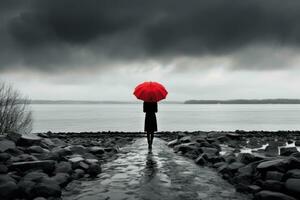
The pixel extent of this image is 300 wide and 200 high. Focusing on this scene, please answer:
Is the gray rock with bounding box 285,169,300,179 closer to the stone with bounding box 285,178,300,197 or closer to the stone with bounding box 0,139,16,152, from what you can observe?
the stone with bounding box 285,178,300,197

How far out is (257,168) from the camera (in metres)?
9.02

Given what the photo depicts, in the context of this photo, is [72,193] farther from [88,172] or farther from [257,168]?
[257,168]

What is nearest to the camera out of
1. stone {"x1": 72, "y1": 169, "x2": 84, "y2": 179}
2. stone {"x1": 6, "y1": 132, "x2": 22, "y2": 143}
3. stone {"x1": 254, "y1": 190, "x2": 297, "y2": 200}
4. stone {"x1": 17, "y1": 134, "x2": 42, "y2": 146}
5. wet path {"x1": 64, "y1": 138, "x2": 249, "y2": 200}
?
stone {"x1": 254, "y1": 190, "x2": 297, "y2": 200}

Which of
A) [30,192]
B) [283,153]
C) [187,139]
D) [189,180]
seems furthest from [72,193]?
[187,139]

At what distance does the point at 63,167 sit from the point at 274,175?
6.11m

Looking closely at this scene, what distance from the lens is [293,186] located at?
7.51m

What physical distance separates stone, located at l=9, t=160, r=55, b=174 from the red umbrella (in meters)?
5.31

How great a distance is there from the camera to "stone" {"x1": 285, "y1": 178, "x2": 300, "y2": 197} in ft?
24.3

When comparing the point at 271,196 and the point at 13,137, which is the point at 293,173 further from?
the point at 13,137

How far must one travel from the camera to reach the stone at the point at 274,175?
27.1 ft

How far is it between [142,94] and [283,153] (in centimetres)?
639

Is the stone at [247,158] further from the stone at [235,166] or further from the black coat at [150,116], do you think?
the black coat at [150,116]

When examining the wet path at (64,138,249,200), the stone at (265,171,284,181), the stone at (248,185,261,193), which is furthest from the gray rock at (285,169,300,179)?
the wet path at (64,138,249,200)

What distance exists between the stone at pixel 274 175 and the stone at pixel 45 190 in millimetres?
5453
